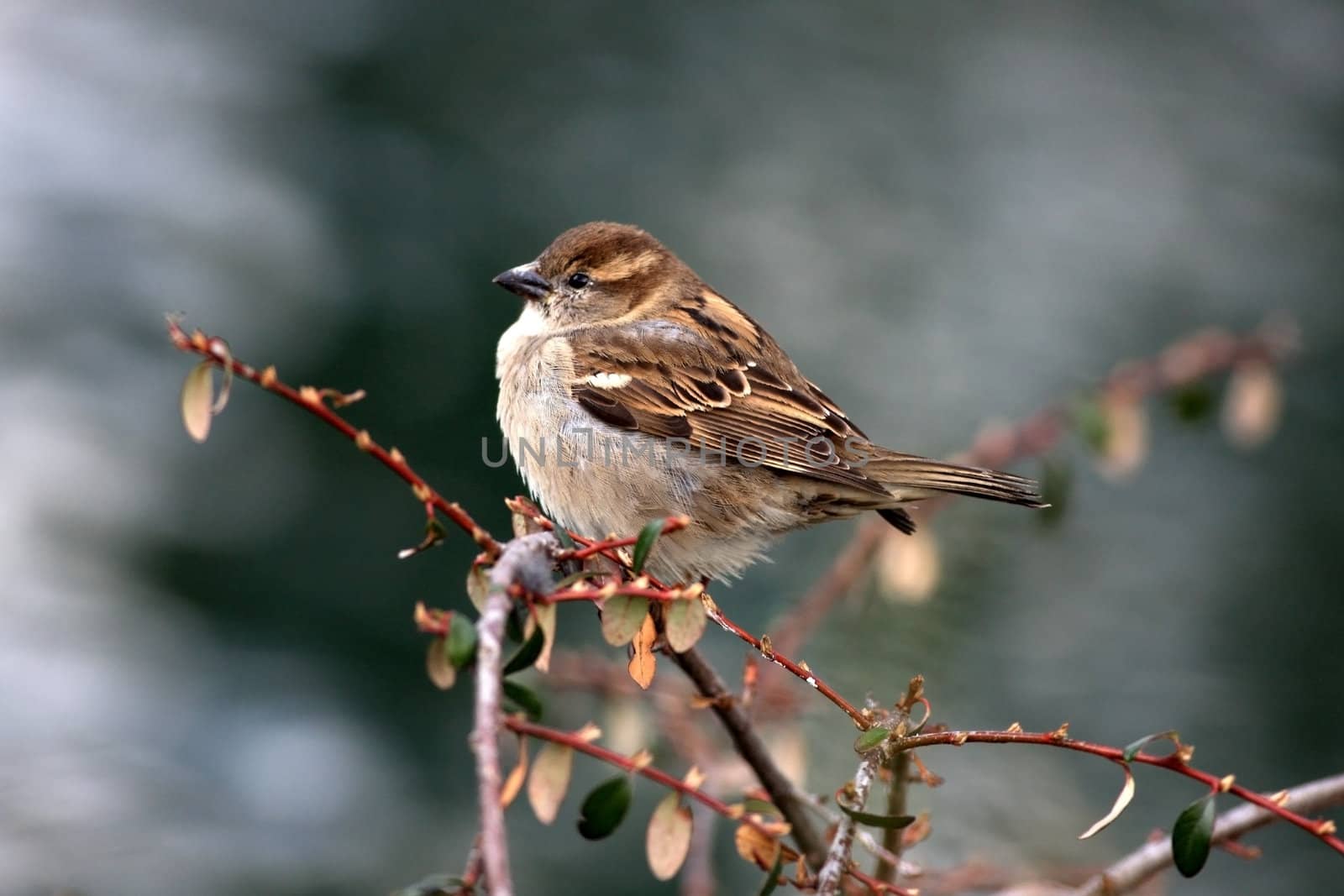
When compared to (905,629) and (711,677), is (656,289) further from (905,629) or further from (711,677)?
(711,677)

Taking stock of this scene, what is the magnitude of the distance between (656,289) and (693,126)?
178 cm

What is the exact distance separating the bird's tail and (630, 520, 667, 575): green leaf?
137 cm

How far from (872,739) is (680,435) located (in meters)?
1.65

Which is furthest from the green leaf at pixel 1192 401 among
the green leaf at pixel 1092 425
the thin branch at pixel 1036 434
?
the green leaf at pixel 1092 425

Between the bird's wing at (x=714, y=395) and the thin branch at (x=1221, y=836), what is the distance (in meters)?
1.05

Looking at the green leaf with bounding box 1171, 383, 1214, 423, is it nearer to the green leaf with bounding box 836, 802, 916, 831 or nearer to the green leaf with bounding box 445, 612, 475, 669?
the green leaf with bounding box 836, 802, 916, 831

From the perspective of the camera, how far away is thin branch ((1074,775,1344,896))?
2094 millimetres

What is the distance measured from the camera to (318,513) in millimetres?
4449

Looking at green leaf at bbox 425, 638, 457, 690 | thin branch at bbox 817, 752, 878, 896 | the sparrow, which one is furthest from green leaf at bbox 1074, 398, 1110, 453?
green leaf at bbox 425, 638, 457, 690

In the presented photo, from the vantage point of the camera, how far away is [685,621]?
5.45 feet

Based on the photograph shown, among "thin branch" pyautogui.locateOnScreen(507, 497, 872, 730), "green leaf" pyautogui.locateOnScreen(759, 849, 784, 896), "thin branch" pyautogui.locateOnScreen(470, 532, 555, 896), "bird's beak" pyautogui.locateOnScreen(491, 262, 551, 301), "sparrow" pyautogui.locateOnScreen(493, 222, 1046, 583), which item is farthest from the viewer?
"bird's beak" pyautogui.locateOnScreen(491, 262, 551, 301)

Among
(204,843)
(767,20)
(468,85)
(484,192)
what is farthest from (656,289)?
(767,20)

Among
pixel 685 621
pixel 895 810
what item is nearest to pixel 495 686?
pixel 685 621

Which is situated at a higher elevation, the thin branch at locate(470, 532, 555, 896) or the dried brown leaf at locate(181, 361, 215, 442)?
the dried brown leaf at locate(181, 361, 215, 442)
